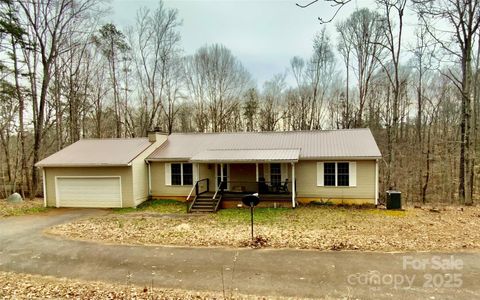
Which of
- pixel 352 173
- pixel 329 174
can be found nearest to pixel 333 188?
→ pixel 329 174

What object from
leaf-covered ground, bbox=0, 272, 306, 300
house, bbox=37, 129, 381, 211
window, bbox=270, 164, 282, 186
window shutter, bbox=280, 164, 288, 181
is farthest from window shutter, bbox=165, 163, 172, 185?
leaf-covered ground, bbox=0, 272, 306, 300

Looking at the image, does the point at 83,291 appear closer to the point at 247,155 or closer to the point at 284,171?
the point at 247,155

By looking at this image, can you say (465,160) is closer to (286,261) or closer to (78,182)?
(286,261)

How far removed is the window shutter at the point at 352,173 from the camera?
14.3 m

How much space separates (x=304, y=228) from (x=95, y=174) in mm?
12022

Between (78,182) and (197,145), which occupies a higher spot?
(197,145)

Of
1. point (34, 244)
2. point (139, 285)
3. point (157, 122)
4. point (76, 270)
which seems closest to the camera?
point (139, 285)

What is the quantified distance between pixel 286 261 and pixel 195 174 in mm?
9877

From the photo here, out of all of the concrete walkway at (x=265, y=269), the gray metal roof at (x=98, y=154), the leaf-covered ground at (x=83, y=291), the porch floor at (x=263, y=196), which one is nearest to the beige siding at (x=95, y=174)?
the gray metal roof at (x=98, y=154)

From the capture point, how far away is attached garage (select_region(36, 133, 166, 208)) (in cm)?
1522

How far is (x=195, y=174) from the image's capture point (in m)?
16.1

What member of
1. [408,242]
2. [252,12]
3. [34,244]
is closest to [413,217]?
[408,242]

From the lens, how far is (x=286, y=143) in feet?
55.4

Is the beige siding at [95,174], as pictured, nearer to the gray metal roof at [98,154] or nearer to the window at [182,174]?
the gray metal roof at [98,154]
